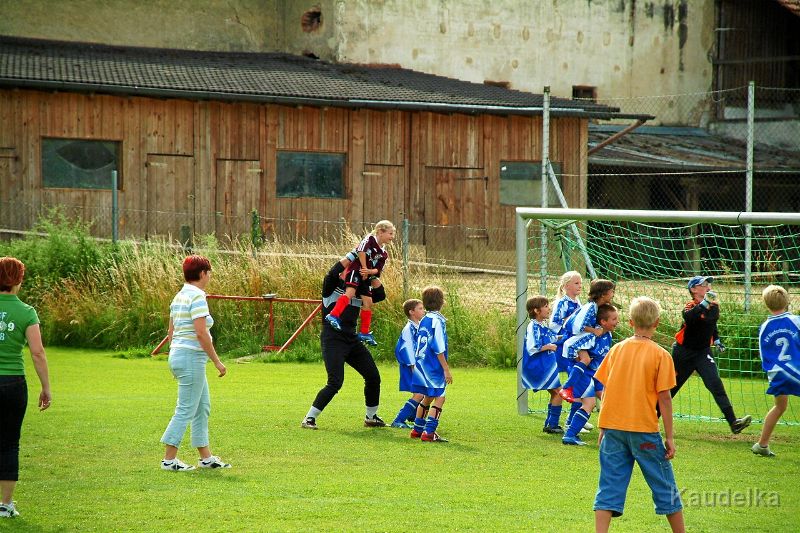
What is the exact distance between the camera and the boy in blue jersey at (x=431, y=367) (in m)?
10.2

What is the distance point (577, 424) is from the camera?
10.2 m

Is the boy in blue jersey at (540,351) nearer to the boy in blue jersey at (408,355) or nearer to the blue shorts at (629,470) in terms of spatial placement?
the boy in blue jersey at (408,355)

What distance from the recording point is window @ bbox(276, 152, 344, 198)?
25.5 m

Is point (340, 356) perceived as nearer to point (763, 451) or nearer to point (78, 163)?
point (763, 451)

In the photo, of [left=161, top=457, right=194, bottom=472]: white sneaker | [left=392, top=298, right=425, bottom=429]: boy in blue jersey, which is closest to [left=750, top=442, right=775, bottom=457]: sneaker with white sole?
[left=392, top=298, right=425, bottom=429]: boy in blue jersey

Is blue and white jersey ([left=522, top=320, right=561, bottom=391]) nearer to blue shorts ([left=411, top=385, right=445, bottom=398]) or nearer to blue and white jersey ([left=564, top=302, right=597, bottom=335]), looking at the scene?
blue and white jersey ([left=564, top=302, right=597, bottom=335])

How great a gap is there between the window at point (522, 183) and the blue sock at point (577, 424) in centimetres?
1689

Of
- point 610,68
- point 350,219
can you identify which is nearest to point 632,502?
point 350,219

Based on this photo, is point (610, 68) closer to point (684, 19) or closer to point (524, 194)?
point (684, 19)

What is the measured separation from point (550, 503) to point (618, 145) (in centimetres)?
2414

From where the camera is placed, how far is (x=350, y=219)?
2589 cm

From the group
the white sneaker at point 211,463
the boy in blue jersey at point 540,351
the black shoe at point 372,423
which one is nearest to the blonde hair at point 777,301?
the boy in blue jersey at point 540,351

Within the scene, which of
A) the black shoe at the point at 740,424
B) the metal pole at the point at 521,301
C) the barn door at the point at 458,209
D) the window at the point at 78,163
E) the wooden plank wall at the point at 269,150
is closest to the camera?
the black shoe at the point at 740,424

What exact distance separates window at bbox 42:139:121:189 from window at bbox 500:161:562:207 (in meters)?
9.32
